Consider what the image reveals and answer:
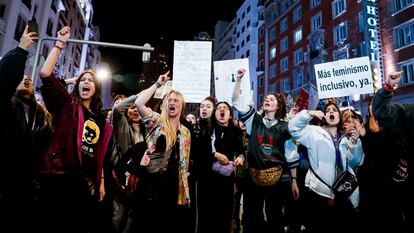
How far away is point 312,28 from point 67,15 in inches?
1230

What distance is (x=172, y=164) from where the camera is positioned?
11.5 ft

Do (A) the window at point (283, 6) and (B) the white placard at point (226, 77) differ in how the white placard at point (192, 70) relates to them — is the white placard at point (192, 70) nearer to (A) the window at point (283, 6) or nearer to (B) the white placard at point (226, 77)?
(B) the white placard at point (226, 77)

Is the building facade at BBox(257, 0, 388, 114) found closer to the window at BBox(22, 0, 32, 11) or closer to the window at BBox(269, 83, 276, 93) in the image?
the window at BBox(269, 83, 276, 93)

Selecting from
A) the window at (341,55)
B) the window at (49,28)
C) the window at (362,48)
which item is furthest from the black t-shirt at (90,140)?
the window at (49,28)

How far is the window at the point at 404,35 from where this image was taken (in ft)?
60.0

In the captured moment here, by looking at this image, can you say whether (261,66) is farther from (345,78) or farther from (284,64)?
(345,78)

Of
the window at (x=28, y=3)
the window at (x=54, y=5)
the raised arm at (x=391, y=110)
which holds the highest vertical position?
the window at (x=54, y=5)

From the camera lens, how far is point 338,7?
2586 centimetres

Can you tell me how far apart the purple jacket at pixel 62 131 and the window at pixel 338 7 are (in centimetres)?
2791

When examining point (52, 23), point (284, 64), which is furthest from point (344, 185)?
point (52, 23)

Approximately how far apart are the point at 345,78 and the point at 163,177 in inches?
174

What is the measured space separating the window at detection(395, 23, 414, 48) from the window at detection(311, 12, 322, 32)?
1003 centimetres

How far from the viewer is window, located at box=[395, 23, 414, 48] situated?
18.3 metres

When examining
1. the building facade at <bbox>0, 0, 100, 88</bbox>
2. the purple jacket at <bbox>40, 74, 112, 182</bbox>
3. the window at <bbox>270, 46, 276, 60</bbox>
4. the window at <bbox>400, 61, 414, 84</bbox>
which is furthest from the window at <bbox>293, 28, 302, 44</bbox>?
the purple jacket at <bbox>40, 74, 112, 182</bbox>
